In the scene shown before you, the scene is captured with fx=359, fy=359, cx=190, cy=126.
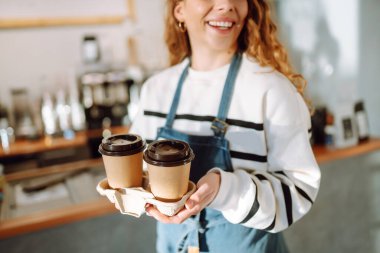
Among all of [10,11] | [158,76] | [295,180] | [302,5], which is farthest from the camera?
[10,11]

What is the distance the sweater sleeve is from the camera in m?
0.96

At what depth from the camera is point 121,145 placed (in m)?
0.86

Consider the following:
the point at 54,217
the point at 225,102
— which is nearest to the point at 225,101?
the point at 225,102

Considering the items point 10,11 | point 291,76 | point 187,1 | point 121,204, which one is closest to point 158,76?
point 187,1

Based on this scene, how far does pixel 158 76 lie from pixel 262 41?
0.42 meters

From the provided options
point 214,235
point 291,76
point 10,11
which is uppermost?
point 10,11

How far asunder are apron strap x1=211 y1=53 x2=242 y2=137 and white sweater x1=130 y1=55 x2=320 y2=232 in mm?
15

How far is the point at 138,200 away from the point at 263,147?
0.41 meters

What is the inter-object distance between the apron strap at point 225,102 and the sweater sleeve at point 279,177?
0.38 feet

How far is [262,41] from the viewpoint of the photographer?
1190 millimetres

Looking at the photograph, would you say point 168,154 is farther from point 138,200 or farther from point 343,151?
point 343,151

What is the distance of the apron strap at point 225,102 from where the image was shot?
42.8 inches

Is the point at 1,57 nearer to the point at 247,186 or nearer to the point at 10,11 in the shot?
the point at 10,11

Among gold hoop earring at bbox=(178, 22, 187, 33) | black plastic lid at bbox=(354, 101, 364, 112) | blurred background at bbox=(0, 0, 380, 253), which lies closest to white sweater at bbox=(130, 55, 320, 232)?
gold hoop earring at bbox=(178, 22, 187, 33)
